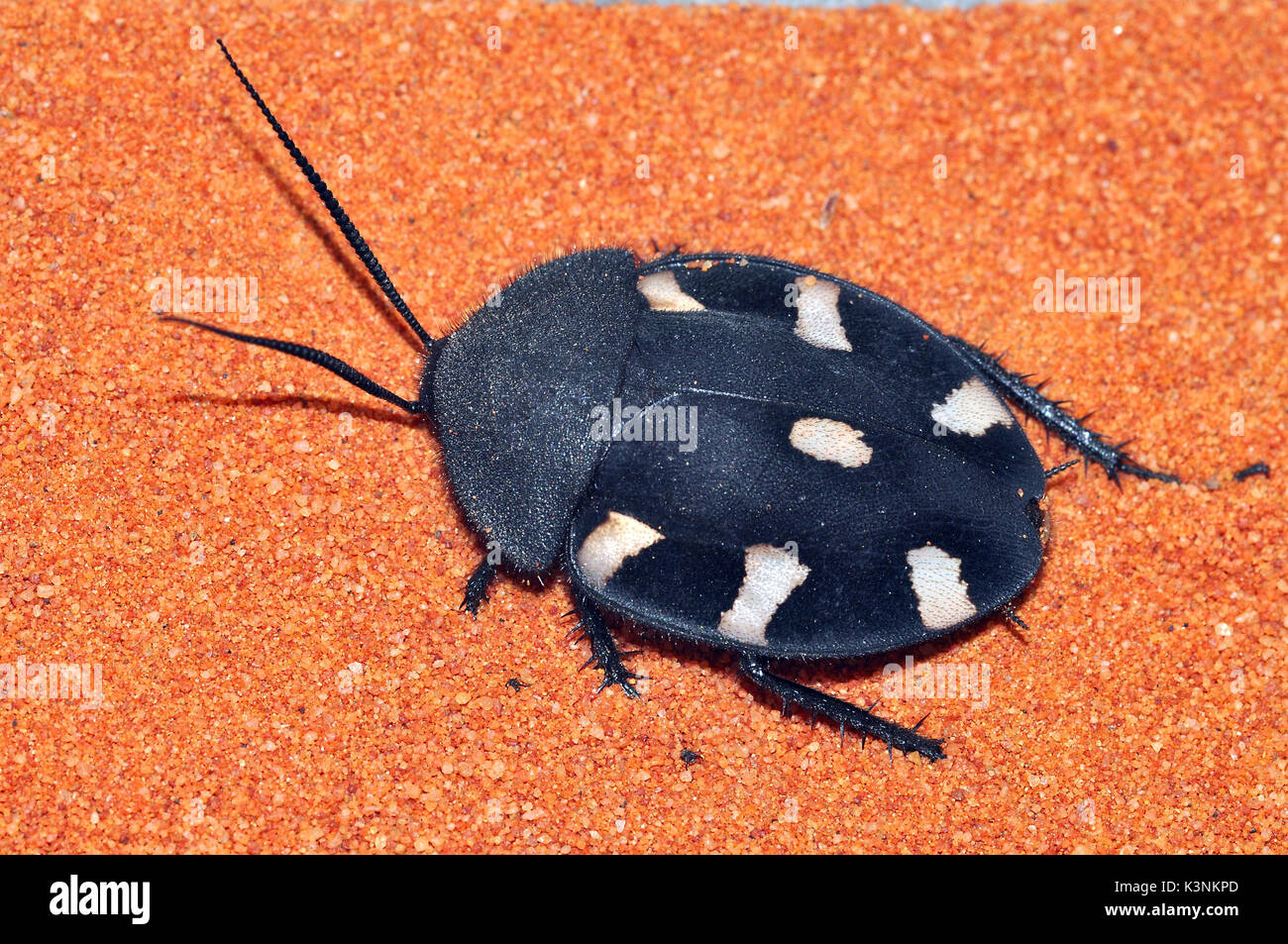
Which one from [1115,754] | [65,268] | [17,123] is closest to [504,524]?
[65,268]

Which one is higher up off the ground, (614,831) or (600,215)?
(600,215)

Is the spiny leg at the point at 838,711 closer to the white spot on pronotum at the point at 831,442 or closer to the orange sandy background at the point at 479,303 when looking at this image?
the orange sandy background at the point at 479,303

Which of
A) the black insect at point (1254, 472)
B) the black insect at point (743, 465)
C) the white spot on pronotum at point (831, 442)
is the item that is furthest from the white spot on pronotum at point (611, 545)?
the black insect at point (1254, 472)

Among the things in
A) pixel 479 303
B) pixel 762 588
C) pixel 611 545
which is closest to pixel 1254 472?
pixel 762 588

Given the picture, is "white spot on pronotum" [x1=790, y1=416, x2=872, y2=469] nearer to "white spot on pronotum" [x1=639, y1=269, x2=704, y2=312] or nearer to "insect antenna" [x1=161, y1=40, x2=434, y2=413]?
"white spot on pronotum" [x1=639, y1=269, x2=704, y2=312]

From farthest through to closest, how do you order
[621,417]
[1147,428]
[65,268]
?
[1147,428] → [65,268] → [621,417]

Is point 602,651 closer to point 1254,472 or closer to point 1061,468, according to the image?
point 1061,468

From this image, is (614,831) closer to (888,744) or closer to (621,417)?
(888,744)
